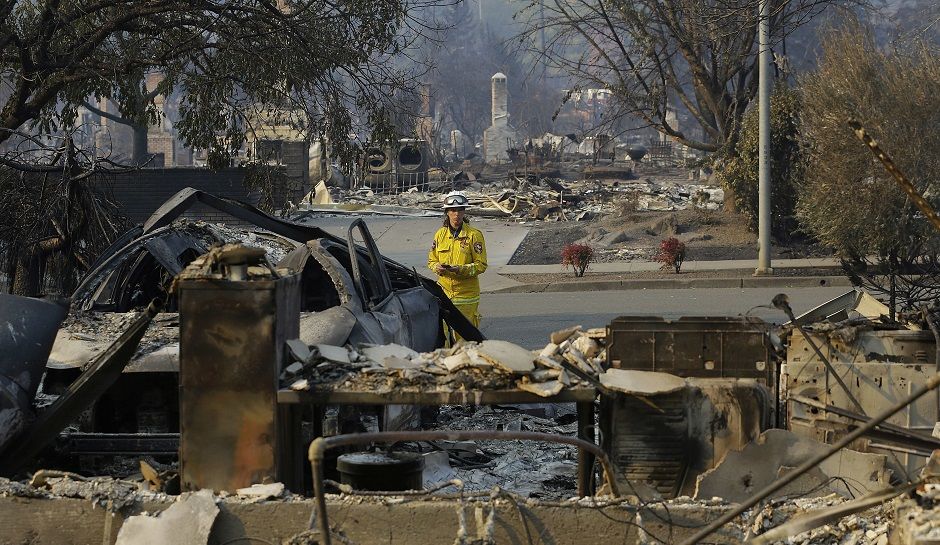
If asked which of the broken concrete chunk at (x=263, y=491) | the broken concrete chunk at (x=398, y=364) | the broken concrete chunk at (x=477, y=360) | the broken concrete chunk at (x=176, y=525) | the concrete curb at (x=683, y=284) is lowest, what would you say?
the broken concrete chunk at (x=176, y=525)

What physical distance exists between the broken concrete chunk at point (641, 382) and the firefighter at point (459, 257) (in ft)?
17.8

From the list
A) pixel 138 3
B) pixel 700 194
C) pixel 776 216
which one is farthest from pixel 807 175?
pixel 138 3

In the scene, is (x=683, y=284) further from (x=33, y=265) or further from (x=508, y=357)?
(x=508, y=357)

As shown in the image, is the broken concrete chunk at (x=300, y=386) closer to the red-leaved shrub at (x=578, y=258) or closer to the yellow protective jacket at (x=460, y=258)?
the yellow protective jacket at (x=460, y=258)

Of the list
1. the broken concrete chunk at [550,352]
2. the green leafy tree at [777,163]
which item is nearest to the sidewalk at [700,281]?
the green leafy tree at [777,163]

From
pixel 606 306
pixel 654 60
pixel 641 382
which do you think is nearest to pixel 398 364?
pixel 641 382

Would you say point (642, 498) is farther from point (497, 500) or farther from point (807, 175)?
point (807, 175)

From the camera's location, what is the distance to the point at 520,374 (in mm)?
6320

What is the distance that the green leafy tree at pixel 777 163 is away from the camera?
23438 mm

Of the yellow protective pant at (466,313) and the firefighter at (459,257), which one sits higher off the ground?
the firefighter at (459,257)

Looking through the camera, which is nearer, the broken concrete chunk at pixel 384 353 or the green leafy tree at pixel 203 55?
the broken concrete chunk at pixel 384 353

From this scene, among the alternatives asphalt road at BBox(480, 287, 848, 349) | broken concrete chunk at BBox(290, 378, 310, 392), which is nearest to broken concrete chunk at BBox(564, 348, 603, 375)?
broken concrete chunk at BBox(290, 378, 310, 392)

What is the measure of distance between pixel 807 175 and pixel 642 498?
16027mm

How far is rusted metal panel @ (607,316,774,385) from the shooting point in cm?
661
